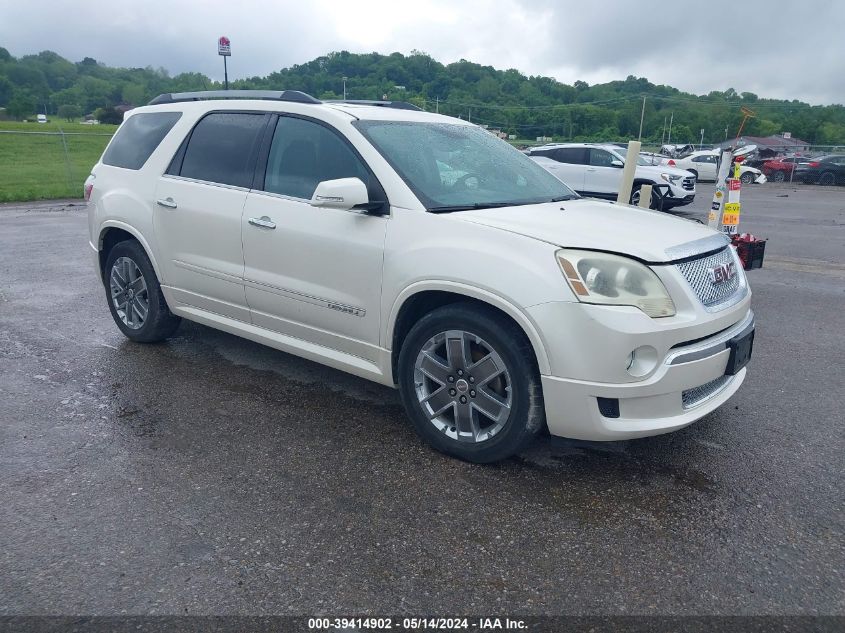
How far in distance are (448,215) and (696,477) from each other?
5.99 feet

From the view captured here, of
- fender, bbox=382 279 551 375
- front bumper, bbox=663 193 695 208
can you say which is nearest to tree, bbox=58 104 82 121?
front bumper, bbox=663 193 695 208

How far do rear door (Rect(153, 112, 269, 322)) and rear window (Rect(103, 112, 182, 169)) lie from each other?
0.35 meters

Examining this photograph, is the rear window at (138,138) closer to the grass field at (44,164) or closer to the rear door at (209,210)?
the rear door at (209,210)

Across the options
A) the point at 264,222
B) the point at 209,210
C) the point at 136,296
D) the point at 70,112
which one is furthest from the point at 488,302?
the point at 70,112

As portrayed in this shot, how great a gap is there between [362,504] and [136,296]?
308cm

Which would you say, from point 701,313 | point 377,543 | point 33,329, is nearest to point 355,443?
point 377,543

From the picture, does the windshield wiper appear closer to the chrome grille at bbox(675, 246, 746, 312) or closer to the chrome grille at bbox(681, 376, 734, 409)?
the chrome grille at bbox(675, 246, 746, 312)

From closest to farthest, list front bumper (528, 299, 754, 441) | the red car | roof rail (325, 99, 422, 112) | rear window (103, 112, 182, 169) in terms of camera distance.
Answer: front bumper (528, 299, 754, 441) → roof rail (325, 99, 422, 112) → rear window (103, 112, 182, 169) → the red car

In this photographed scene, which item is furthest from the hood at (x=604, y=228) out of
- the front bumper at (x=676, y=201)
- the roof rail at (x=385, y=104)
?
the front bumper at (x=676, y=201)

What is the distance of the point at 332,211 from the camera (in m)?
3.98

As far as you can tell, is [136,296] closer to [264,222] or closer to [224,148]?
[224,148]

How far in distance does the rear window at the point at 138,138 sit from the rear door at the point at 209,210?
35 cm

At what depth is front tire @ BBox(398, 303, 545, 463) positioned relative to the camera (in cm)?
333

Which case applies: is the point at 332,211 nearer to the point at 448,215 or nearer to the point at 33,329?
the point at 448,215
